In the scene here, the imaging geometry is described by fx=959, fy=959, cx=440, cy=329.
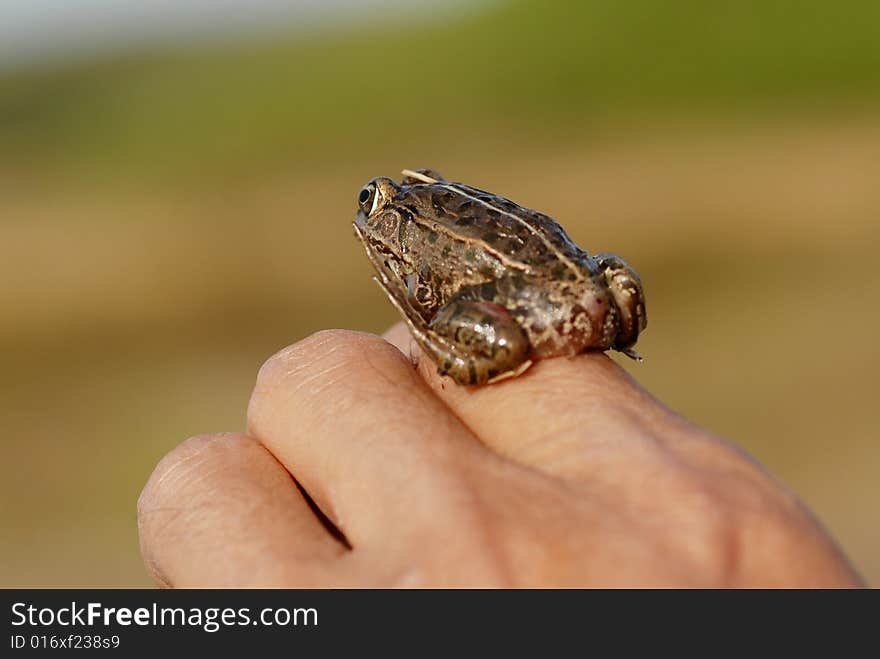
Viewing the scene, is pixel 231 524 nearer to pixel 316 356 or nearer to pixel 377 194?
pixel 316 356

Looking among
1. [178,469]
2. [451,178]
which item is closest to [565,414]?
[178,469]

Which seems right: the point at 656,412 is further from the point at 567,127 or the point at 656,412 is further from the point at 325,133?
the point at 325,133

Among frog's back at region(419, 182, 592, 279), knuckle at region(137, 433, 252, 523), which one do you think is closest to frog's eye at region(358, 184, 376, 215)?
frog's back at region(419, 182, 592, 279)

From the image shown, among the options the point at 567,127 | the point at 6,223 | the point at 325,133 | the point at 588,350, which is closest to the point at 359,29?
the point at 325,133

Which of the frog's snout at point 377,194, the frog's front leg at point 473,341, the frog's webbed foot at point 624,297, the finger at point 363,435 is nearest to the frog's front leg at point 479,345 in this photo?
the frog's front leg at point 473,341

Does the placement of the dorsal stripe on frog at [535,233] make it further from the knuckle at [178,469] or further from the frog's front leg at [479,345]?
the knuckle at [178,469]
